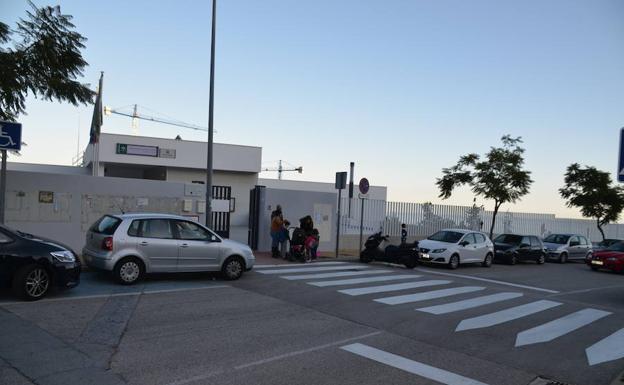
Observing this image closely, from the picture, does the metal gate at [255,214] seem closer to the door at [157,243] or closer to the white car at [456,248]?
the white car at [456,248]

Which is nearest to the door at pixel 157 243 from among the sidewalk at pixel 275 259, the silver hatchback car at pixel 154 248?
the silver hatchback car at pixel 154 248

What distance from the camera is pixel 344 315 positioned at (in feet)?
30.5

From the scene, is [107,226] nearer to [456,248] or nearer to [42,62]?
[42,62]

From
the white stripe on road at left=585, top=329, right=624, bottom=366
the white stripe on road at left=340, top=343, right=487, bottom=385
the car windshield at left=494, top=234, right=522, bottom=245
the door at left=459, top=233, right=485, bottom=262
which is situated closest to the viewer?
the white stripe on road at left=340, top=343, right=487, bottom=385

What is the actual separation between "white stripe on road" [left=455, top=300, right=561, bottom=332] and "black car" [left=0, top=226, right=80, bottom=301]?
7.17 metres

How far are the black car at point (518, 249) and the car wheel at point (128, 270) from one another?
1678cm

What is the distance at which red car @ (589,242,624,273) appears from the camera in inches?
835

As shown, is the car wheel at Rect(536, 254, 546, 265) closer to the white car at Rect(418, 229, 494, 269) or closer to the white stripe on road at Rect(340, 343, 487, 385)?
the white car at Rect(418, 229, 494, 269)

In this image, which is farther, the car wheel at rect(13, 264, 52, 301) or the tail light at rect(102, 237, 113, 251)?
the tail light at rect(102, 237, 113, 251)

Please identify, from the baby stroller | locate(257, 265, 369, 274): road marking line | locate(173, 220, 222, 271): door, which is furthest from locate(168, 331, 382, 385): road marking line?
the baby stroller

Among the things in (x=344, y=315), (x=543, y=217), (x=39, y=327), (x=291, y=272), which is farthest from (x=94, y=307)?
(x=543, y=217)

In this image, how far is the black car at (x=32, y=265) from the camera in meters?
8.63

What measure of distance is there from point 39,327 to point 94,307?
1550 millimetres

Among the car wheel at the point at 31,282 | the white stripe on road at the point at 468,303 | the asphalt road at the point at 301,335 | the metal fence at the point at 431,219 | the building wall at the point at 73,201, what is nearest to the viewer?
the asphalt road at the point at 301,335
